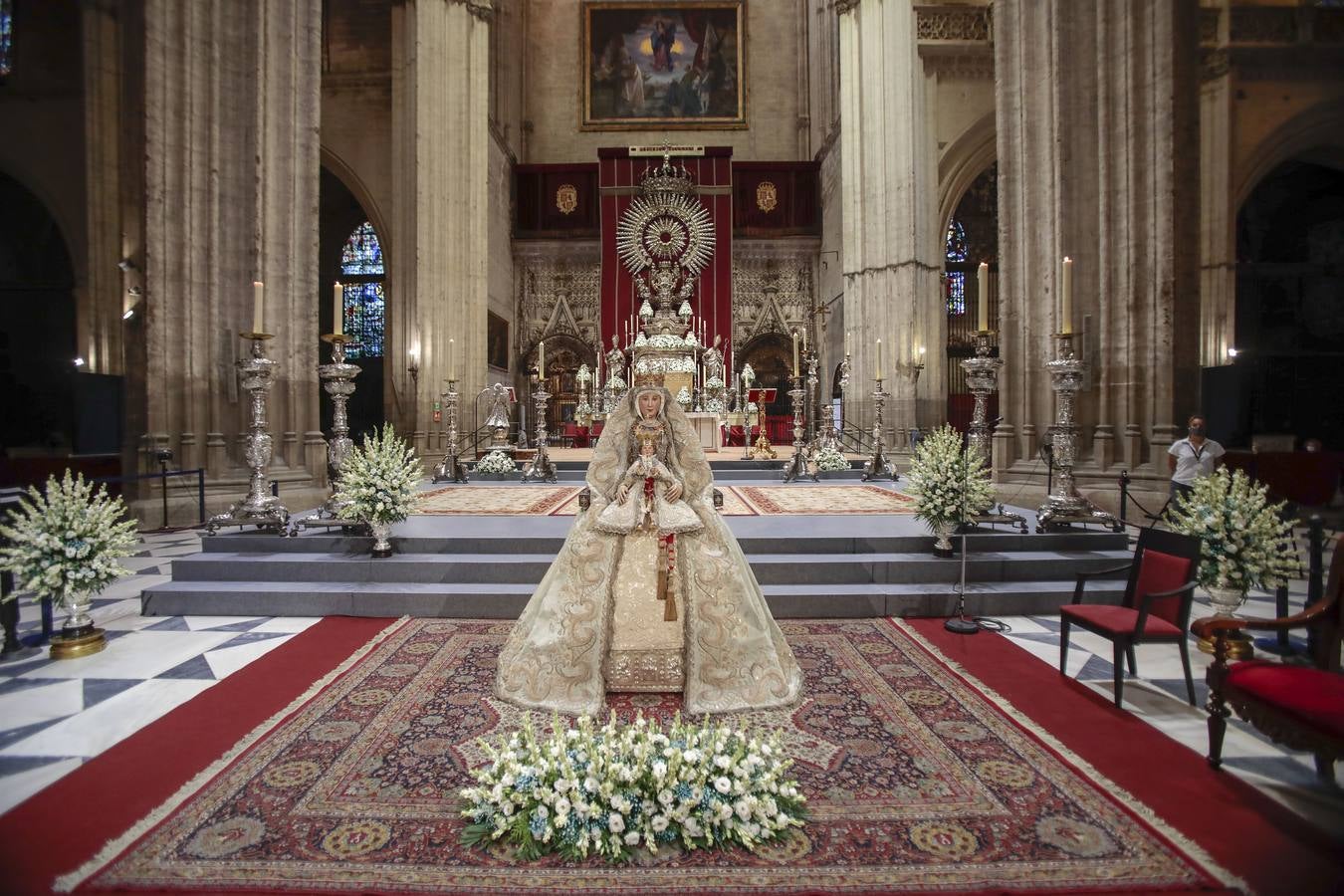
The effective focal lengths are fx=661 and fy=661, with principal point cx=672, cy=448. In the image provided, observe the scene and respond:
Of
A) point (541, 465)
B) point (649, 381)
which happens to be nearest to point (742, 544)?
point (649, 381)

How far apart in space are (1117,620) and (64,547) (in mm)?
6388

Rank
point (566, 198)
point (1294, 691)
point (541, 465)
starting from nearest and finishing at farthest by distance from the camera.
A: point (1294, 691) → point (541, 465) → point (566, 198)

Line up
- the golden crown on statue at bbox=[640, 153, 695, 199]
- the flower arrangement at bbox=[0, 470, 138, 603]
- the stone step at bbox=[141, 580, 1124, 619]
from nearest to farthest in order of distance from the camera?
the flower arrangement at bbox=[0, 470, 138, 603]
the stone step at bbox=[141, 580, 1124, 619]
the golden crown on statue at bbox=[640, 153, 695, 199]

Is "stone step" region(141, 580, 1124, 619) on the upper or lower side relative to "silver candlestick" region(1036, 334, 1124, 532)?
lower

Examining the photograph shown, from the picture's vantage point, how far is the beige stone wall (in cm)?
2291

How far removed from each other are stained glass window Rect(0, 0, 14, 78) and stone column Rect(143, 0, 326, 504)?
777cm

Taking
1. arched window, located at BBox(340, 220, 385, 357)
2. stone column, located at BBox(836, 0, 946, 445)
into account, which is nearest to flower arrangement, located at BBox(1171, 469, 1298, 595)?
stone column, located at BBox(836, 0, 946, 445)

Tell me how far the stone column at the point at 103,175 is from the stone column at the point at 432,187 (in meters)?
4.91

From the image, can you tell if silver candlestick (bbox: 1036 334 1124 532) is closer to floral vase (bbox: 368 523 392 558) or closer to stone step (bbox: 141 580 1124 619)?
stone step (bbox: 141 580 1124 619)

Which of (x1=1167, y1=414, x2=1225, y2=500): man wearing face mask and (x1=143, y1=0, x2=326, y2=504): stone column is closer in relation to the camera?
(x1=1167, y1=414, x2=1225, y2=500): man wearing face mask

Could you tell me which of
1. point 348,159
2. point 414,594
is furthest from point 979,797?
point 348,159

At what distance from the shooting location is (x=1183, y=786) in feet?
8.95

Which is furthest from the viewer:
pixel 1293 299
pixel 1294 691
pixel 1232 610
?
pixel 1293 299

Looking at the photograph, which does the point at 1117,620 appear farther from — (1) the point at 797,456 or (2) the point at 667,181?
(2) the point at 667,181
